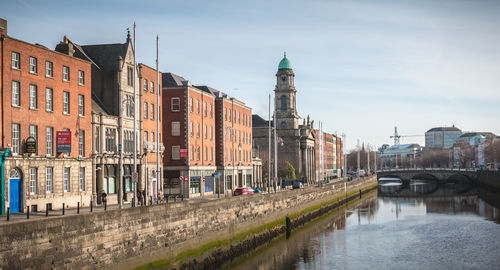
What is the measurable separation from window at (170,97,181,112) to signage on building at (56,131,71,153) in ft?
81.5

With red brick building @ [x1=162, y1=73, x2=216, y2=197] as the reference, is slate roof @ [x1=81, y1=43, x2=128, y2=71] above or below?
above

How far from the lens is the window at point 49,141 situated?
41.4 m

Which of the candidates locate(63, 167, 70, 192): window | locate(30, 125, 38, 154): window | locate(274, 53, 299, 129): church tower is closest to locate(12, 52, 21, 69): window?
locate(30, 125, 38, 154): window

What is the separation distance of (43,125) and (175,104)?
26179mm

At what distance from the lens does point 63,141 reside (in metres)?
41.8

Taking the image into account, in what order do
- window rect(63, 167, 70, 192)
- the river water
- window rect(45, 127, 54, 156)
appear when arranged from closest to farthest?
the river water < window rect(45, 127, 54, 156) < window rect(63, 167, 70, 192)

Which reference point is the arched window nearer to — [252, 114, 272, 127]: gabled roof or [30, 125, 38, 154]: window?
[252, 114, 272, 127]: gabled roof

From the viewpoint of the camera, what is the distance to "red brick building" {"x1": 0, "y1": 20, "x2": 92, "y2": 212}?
37500 mm

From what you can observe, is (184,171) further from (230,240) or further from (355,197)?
(355,197)

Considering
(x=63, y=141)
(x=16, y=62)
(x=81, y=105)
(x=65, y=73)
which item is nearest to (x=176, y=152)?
(x=81, y=105)

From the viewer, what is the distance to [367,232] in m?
56.5

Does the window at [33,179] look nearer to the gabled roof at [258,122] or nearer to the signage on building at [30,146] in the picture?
the signage on building at [30,146]

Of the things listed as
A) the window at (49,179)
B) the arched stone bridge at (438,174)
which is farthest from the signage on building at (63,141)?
the arched stone bridge at (438,174)

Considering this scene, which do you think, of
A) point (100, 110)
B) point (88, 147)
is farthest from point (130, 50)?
point (88, 147)
